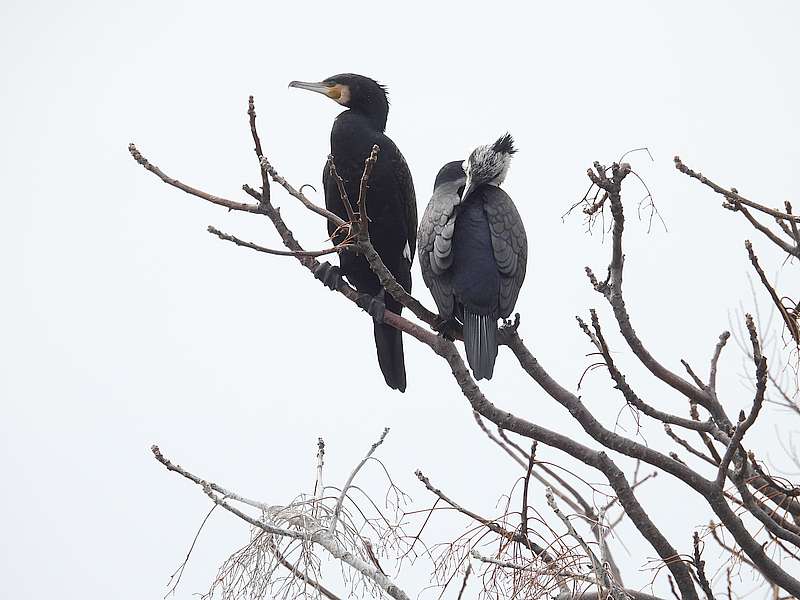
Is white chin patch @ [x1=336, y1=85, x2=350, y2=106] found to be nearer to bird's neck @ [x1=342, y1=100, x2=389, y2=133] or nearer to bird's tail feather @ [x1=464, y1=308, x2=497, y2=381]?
bird's neck @ [x1=342, y1=100, x2=389, y2=133]

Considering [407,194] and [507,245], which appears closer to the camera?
[507,245]

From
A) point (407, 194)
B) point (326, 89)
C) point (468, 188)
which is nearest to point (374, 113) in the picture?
point (326, 89)

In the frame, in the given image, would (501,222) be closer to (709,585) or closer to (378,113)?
(378,113)

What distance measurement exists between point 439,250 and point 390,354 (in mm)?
984

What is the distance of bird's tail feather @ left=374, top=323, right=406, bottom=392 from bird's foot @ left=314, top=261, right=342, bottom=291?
0.48 meters

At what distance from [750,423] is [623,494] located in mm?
337

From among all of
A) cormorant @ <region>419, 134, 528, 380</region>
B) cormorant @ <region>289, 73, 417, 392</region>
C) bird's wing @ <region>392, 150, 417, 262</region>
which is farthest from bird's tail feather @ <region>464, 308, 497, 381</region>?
bird's wing @ <region>392, 150, 417, 262</region>

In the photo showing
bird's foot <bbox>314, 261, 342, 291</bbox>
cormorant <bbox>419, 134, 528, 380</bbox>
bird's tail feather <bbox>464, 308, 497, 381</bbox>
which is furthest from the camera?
bird's foot <bbox>314, 261, 342, 291</bbox>

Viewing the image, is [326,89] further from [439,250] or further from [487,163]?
[439,250]

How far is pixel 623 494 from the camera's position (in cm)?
189

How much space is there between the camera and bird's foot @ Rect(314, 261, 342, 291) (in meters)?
3.04

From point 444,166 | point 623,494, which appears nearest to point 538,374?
point 623,494

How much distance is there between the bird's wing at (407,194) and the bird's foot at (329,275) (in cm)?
45

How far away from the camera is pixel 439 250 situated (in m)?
2.65
